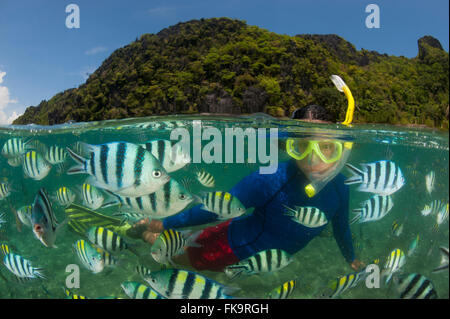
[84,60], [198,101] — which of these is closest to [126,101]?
[84,60]

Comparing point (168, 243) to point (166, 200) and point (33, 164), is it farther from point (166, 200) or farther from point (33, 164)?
point (33, 164)

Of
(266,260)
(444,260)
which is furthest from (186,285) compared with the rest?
(444,260)

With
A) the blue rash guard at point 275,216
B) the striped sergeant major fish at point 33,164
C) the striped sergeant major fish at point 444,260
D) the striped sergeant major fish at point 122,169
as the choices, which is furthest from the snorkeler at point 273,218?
the striped sergeant major fish at point 122,169

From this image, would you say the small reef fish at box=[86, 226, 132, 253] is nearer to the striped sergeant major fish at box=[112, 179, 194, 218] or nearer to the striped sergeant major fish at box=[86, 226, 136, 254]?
the striped sergeant major fish at box=[86, 226, 136, 254]

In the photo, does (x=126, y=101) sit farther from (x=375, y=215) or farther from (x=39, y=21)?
(x=375, y=215)

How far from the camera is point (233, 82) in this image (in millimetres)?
5414

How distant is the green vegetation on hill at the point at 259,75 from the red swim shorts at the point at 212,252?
2750 mm

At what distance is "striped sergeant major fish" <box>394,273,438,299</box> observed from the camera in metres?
3.10

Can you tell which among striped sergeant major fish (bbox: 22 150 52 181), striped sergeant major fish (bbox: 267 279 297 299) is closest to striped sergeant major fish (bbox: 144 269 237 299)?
striped sergeant major fish (bbox: 267 279 297 299)

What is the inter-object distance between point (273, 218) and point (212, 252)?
4.20ft

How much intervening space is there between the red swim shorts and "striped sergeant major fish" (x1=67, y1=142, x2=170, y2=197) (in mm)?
2893

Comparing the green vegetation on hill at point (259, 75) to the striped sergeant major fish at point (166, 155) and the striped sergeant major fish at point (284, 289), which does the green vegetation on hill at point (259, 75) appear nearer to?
the striped sergeant major fish at point (166, 155)

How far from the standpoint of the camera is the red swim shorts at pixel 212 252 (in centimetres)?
503

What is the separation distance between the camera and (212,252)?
5.04 metres
